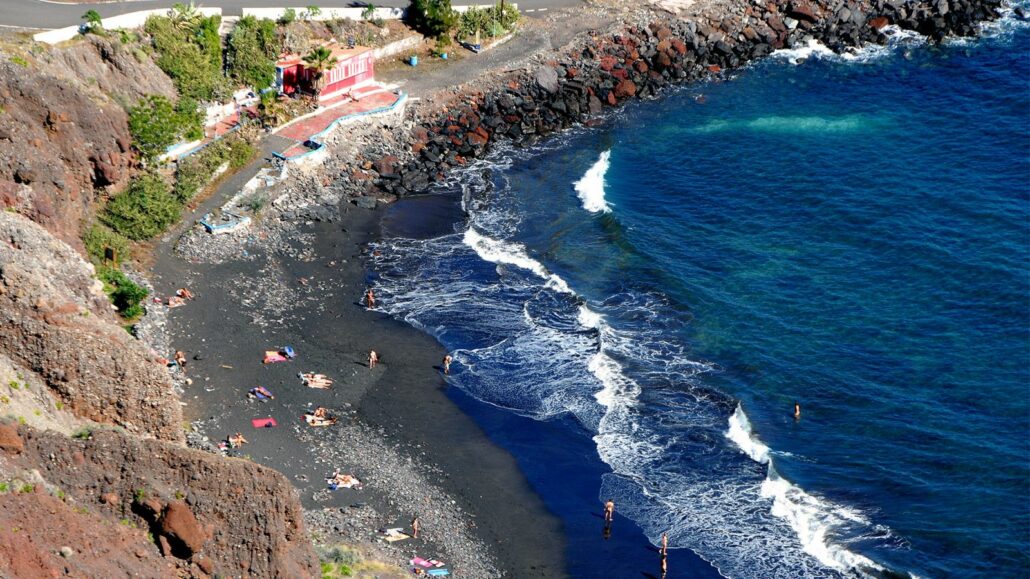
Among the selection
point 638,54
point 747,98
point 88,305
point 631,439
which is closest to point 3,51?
point 88,305

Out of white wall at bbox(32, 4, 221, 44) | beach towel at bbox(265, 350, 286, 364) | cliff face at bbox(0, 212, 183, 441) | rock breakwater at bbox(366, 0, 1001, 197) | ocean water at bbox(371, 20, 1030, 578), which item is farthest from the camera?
rock breakwater at bbox(366, 0, 1001, 197)

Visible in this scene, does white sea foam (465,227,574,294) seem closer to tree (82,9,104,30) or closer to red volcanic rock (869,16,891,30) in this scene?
tree (82,9,104,30)

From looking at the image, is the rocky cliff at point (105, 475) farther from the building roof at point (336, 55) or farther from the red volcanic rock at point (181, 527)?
the building roof at point (336, 55)

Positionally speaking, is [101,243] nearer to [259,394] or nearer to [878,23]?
[259,394]

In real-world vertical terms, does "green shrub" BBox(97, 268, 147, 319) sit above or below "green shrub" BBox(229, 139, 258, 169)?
below

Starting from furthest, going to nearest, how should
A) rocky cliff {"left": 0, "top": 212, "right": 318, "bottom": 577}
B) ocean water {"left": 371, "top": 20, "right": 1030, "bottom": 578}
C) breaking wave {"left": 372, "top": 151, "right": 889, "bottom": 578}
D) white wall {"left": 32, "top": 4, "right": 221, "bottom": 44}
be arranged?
white wall {"left": 32, "top": 4, "right": 221, "bottom": 44}
ocean water {"left": 371, "top": 20, "right": 1030, "bottom": 578}
breaking wave {"left": 372, "top": 151, "right": 889, "bottom": 578}
rocky cliff {"left": 0, "top": 212, "right": 318, "bottom": 577}

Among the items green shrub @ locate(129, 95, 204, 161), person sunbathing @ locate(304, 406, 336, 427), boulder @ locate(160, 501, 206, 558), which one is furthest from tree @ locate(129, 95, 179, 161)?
boulder @ locate(160, 501, 206, 558)
